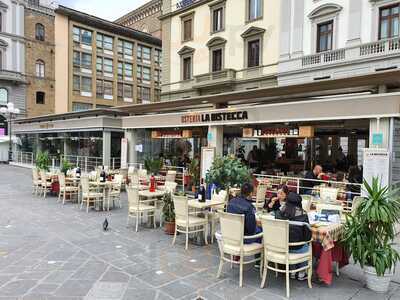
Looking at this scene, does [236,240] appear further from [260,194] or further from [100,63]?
[100,63]

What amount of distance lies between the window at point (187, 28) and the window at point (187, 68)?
1461 mm

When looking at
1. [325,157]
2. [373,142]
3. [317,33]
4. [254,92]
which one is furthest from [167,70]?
[373,142]

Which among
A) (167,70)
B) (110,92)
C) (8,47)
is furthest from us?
(110,92)

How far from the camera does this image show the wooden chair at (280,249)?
4.05m

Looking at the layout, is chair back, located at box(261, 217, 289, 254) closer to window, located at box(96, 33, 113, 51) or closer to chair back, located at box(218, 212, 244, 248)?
chair back, located at box(218, 212, 244, 248)

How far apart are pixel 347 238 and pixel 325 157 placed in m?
12.2

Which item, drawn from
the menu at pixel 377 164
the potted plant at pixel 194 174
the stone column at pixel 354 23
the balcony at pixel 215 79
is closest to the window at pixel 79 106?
the balcony at pixel 215 79

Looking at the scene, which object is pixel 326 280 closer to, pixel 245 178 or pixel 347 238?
pixel 347 238

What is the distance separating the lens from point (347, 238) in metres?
4.26

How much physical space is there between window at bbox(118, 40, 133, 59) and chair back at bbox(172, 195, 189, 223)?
3928 centimetres

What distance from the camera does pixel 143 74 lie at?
44.7 metres

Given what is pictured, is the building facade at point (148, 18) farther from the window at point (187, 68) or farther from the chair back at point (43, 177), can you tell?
the chair back at point (43, 177)

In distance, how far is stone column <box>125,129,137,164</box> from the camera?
15273 millimetres

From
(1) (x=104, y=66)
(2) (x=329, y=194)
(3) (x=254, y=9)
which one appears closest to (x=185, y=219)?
(2) (x=329, y=194)
